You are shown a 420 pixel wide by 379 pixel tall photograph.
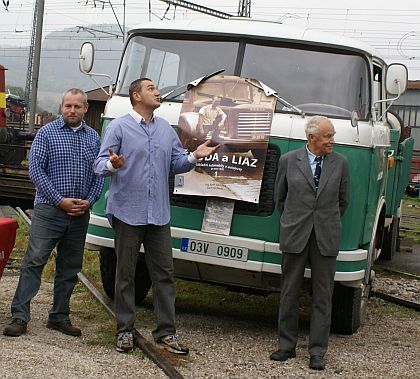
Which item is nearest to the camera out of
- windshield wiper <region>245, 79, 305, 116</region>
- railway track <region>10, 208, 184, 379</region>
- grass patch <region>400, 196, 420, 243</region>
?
railway track <region>10, 208, 184, 379</region>

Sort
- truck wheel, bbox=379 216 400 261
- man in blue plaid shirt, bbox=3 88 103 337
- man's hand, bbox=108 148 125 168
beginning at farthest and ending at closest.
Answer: truck wheel, bbox=379 216 400 261
man in blue plaid shirt, bbox=3 88 103 337
man's hand, bbox=108 148 125 168

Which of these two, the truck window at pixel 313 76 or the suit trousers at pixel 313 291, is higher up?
the truck window at pixel 313 76

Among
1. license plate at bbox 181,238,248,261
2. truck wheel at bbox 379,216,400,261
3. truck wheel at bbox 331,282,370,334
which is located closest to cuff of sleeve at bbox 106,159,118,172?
license plate at bbox 181,238,248,261

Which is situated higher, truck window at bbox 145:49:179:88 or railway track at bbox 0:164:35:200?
truck window at bbox 145:49:179:88

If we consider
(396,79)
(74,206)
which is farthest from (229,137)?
(396,79)

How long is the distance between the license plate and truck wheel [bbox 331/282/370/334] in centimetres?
96

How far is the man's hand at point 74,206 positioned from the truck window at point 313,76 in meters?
1.86

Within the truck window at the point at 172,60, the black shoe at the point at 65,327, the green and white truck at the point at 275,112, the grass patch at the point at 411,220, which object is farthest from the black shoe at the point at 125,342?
the grass patch at the point at 411,220

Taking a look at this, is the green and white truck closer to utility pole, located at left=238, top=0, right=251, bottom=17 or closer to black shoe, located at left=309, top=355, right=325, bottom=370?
black shoe, located at left=309, top=355, right=325, bottom=370

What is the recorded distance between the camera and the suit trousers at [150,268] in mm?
6828

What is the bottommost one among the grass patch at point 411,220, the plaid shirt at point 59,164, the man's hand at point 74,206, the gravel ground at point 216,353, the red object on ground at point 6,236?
the grass patch at point 411,220

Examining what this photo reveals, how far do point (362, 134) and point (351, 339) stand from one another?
184 centimetres

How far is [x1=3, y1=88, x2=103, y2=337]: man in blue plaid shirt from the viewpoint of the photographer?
6938mm

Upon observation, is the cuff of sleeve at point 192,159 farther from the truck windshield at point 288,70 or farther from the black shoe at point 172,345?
the black shoe at point 172,345
